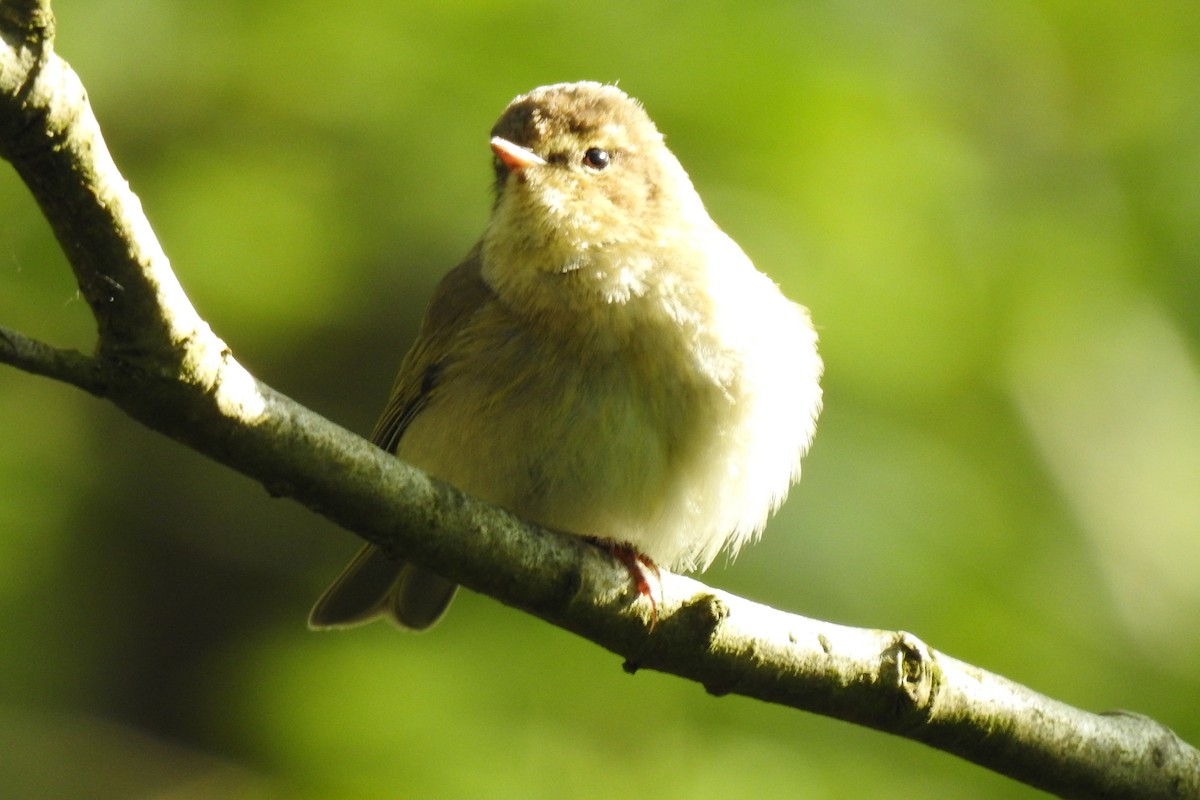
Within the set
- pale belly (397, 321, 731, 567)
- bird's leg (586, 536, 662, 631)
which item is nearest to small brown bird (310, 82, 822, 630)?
pale belly (397, 321, 731, 567)

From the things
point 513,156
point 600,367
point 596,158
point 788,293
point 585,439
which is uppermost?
point 788,293

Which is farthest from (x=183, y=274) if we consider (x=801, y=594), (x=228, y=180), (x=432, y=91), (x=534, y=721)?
(x=801, y=594)

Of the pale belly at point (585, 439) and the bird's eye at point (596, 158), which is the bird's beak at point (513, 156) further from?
the pale belly at point (585, 439)

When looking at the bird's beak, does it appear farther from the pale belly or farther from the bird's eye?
the pale belly

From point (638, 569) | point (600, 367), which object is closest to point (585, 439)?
point (600, 367)

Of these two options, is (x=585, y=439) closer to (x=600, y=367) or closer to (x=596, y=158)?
(x=600, y=367)

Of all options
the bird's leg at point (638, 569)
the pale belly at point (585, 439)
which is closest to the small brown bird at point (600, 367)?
the pale belly at point (585, 439)

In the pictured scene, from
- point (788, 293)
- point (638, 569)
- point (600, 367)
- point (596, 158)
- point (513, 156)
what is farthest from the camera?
point (788, 293)

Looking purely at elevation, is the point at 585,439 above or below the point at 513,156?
below
